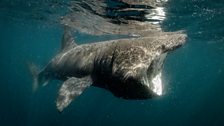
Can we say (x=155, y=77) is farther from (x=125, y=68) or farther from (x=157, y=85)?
(x=125, y=68)

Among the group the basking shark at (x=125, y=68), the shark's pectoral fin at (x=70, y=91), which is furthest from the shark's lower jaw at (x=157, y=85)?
the shark's pectoral fin at (x=70, y=91)

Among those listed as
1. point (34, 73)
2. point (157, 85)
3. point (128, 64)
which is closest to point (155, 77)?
point (157, 85)

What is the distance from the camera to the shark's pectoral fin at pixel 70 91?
6.95m

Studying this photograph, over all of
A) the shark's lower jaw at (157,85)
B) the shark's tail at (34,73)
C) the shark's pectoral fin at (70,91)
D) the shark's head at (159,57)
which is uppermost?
the shark's head at (159,57)

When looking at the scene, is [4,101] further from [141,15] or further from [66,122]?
[141,15]

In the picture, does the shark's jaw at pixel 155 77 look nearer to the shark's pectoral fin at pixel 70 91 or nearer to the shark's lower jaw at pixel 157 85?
the shark's lower jaw at pixel 157 85

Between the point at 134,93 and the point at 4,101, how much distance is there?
56528mm

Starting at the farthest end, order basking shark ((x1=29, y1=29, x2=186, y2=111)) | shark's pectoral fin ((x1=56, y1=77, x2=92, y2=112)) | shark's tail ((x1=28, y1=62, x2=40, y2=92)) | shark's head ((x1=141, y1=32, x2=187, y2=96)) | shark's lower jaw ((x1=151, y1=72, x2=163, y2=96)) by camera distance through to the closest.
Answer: shark's tail ((x1=28, y1=62, x2=40, y2=92)), shark's pectoral fin ((x1=56, y1=77, x2=92, y2=112)), shark's head ((x1=141, y1=32, x2=187, y2=96)), basking shark ((x1=29, y1=29, x2=186, y2=111)), shark's lower jaw ((x1=151, y1=72, x2=163, y2=96))

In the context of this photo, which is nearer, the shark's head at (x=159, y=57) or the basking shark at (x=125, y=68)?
the basking shark at (x=125, y=68)

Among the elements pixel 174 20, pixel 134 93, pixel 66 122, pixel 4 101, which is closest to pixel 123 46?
pixel 134 93

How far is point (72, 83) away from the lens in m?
7.56

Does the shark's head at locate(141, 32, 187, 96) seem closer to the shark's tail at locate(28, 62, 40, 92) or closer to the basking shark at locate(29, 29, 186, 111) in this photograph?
the basking shark at locate(29, 29, 186, 111)

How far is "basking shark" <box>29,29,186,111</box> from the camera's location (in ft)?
20.2

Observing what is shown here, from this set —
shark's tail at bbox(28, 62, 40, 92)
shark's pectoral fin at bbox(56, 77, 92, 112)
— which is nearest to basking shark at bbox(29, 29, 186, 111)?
shark's pectoral fin at bbox(56, 77, 92, 112)
